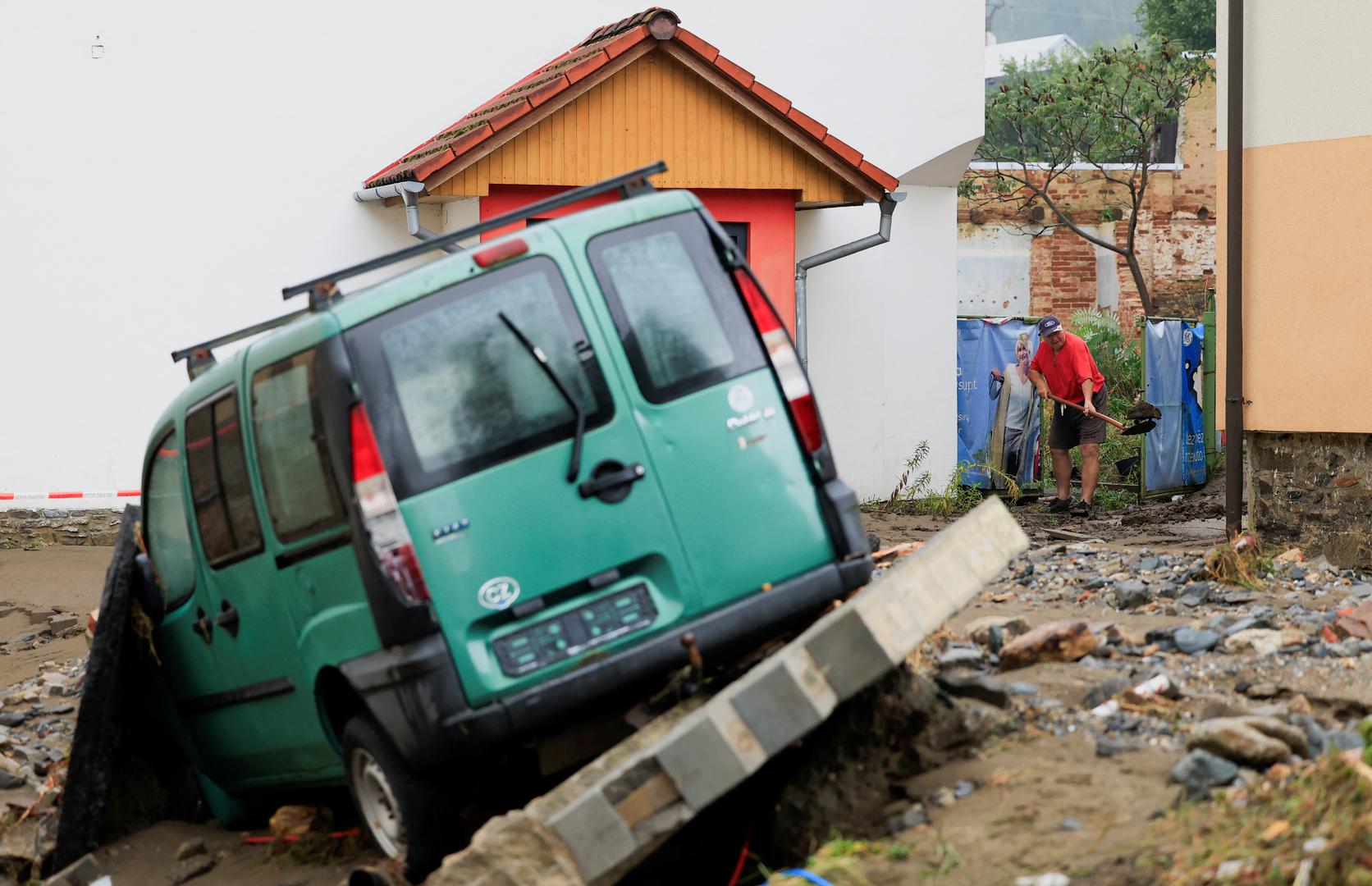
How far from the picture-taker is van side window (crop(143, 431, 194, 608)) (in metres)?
6.28

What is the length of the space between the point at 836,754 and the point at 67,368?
10.8m

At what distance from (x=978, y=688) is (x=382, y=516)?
222 centimetres

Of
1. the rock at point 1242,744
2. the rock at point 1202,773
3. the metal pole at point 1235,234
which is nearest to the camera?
the rock at point 1202,773

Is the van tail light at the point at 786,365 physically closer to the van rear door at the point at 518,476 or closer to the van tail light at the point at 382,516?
the van rear door at the point at 518,476

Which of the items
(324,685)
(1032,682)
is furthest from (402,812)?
(1032,682)

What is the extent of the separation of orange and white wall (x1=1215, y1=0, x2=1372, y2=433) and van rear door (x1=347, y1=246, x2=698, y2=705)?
7249mm

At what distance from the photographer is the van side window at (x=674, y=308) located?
5.19m

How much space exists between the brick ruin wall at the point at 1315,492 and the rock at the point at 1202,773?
7.11 m

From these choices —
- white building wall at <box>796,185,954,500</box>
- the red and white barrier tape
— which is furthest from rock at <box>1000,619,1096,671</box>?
the red and white barrier tape

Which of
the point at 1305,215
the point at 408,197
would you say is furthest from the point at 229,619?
the point at 1305,215

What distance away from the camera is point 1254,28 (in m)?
11.1

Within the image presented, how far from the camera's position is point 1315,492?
10984 millimetres

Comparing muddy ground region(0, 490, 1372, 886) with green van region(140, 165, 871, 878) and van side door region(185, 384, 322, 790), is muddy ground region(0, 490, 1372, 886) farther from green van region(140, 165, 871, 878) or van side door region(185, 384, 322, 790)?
green van region(140, 165, 871, 878)

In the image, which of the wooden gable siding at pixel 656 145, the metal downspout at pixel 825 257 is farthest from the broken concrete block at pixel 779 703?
the metal downspout at pixel 825 257
